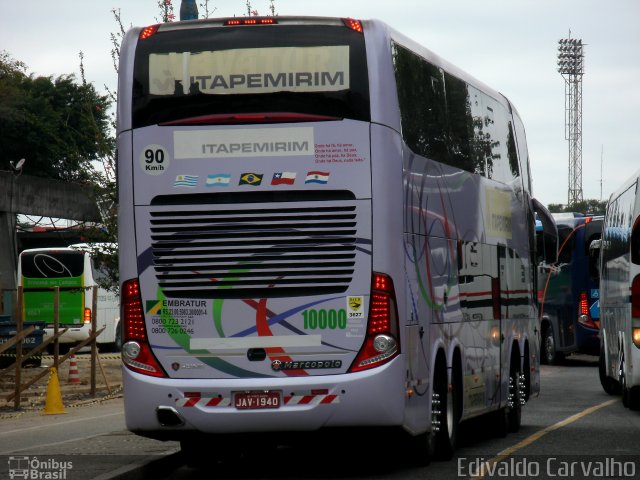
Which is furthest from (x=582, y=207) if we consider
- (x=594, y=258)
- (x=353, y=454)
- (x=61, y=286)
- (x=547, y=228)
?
(x=353, y=454)

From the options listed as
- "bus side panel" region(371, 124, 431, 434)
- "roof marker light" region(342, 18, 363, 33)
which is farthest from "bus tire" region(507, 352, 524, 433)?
"roof marker light" region(342, 18, 363, 33)

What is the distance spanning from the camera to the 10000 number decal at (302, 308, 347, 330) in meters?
13.2

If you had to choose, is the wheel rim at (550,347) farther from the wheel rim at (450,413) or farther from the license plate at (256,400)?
the license plate at (256,400)

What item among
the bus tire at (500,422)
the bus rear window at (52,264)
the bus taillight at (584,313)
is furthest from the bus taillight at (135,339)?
the bus rear window at (52,264)

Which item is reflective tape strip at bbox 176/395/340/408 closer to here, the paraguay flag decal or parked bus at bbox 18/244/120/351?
the paraguay flag decal

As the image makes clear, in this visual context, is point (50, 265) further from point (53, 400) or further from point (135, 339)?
point (135, 339)

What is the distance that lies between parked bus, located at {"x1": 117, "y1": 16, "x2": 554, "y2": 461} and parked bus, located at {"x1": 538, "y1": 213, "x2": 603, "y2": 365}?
24247mm

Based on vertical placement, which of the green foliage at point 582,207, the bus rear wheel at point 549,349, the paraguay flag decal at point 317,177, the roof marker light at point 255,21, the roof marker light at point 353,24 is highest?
the green foliage at point 582,207

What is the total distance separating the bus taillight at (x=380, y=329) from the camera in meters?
13.1

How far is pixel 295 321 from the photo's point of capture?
13.2 m

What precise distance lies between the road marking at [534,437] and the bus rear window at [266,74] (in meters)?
3.60

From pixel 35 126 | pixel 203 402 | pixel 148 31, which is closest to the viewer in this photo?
pixel 203 402

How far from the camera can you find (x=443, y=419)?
15.1m

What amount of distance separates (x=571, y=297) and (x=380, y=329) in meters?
25.5
